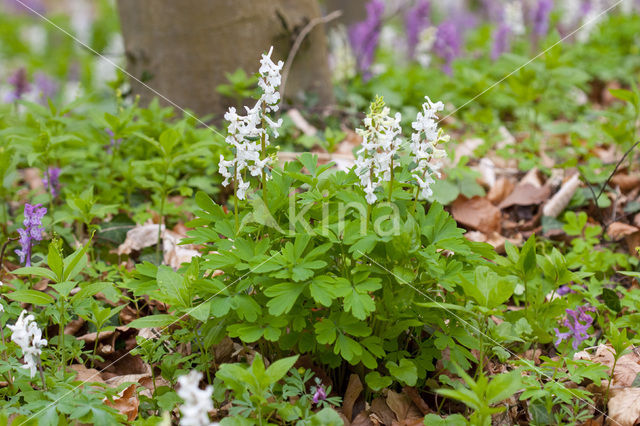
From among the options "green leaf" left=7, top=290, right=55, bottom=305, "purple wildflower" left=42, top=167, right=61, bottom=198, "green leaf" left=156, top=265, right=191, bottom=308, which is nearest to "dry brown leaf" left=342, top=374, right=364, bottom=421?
"green leaf" left=156, top=265, right=191, bottom=308

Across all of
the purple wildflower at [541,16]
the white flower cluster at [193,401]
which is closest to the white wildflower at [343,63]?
the purple wildflower at [541,16]

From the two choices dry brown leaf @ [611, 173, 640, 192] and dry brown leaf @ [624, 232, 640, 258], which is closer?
dry brown leaf @ [624, 232, 640, 258]

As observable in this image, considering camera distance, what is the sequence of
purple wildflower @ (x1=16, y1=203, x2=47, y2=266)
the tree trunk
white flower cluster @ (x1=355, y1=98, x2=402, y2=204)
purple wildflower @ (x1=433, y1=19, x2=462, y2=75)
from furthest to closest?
1. purple wildflower @ (x1=433, y1=19, x2=462, y2=75)
2. the tree trunk
3. purple wildflower @ (x1=16, y1=203, x2=47, y2=266)
4. white flower cluster @ (x1=355, y1=98, x2=402, y2=204)

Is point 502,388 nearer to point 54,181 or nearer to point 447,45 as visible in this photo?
point 54,181

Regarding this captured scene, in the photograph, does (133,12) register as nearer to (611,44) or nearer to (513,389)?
(513,389)

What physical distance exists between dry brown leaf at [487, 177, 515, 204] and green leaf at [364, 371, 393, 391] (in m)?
1.77

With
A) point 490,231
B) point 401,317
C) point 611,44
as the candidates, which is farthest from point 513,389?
point 611,44

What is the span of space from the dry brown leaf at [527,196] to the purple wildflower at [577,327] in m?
1.16

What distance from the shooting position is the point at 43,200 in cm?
279

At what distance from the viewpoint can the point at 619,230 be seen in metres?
2.91

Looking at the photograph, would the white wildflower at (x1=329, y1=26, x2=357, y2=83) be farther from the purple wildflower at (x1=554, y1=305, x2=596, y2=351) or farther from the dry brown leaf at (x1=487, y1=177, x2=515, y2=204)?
the purple wildflower at (x1=554, y1=305, x2=596, y2=351)

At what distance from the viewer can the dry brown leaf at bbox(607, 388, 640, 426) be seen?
1736mm

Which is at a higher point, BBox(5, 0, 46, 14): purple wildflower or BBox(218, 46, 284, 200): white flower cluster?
BBox(5, 0, 46, 14): purple wildflower

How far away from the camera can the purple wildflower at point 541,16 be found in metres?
5.54
